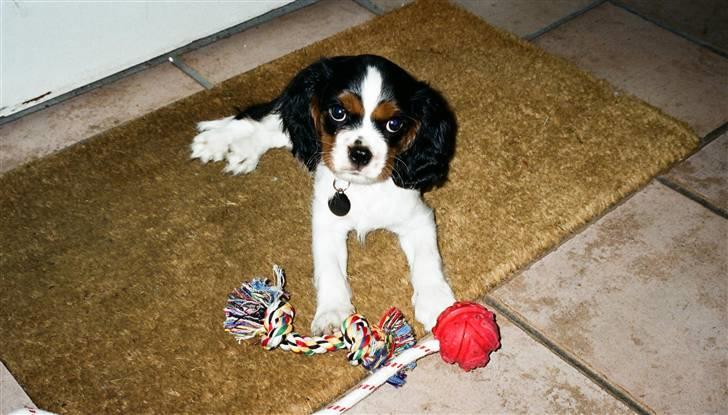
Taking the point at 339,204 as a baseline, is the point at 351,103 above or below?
above

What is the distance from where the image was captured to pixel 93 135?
335 centimetres

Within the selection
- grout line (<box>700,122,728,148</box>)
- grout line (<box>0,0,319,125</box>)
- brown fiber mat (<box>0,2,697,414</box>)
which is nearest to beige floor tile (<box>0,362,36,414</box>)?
brown fiber mat (<box>0,2,697,414</box>)

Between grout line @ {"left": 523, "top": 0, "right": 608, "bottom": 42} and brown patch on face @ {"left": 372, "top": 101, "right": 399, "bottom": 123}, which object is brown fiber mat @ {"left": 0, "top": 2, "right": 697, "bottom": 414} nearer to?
grout line @ {"left": 523, "top": 0, "right": 608, "bottom": 42}

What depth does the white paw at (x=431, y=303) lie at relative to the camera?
254cm

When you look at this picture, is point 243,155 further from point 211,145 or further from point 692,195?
point 692,195

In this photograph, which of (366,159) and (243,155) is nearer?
(366,159)

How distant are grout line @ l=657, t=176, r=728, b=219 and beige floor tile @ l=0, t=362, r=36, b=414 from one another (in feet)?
7.84

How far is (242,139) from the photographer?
3.17 m

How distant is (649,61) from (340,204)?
2.03 metres

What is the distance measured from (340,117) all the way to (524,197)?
3.09 feet

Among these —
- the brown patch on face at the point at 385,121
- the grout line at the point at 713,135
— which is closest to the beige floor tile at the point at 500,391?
the brown patch on face at the point at 385,121

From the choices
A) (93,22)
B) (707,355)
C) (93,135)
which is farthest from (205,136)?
(707,355)

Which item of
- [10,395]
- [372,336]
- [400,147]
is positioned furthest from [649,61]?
[10,395]

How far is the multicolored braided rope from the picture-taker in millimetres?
2322
